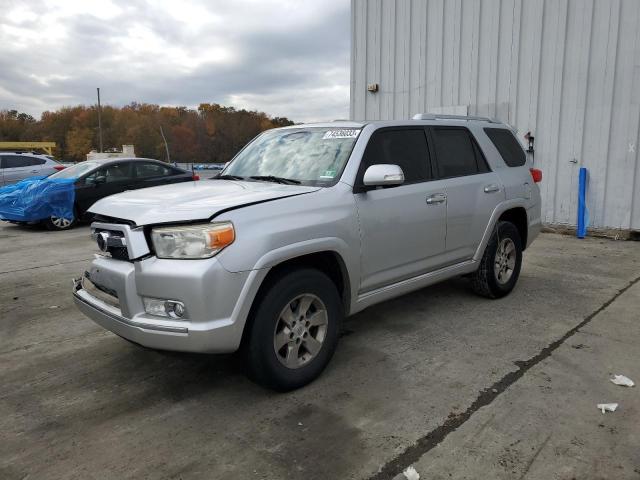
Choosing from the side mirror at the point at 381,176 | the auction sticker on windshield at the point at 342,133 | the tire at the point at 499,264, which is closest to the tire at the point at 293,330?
the side mirror at the point at 381,176

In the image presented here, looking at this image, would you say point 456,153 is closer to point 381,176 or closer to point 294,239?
point 381,176

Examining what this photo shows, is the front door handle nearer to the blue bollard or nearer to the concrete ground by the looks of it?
the concrete ground

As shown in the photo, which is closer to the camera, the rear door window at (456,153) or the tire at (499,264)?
the rear door window at (456,153)

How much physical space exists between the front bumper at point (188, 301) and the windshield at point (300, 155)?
3.71 ft

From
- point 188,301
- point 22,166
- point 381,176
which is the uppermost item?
point 381,176

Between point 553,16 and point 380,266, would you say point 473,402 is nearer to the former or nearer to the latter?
point 380,266

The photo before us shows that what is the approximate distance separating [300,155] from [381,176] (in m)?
0.83

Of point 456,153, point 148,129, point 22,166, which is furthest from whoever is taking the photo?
point 148,129

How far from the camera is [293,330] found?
3.25 meters

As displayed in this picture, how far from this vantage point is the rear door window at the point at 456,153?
4547 mm

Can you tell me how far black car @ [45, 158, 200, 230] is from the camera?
35.1 feet

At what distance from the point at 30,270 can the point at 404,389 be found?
224 inches

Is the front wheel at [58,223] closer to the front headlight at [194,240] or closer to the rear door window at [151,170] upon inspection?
the rear door window at [151,170]

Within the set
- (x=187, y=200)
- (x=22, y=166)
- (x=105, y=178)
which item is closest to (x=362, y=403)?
(x=187, y=200)
